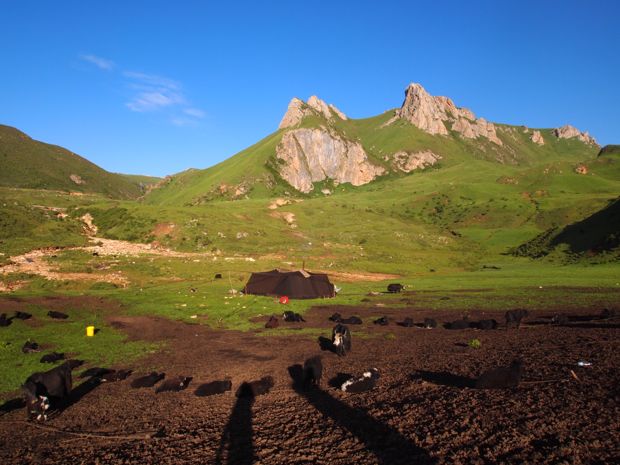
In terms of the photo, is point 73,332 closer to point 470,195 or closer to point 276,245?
point 276,245

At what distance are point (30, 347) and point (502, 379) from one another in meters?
21.6

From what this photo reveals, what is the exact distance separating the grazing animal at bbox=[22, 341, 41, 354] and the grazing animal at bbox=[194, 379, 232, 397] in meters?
11.0

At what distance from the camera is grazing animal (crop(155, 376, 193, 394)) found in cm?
1440

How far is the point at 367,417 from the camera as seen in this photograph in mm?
10484

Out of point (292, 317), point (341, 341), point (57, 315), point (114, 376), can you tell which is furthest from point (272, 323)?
point (57, 315)

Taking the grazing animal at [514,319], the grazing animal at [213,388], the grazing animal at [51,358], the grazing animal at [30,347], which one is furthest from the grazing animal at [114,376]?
the grazing animal at [514,319]

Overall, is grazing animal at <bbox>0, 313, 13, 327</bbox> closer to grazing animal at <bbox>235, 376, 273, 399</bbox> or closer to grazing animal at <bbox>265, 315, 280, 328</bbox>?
grazing animal at <bbox>265, 315, 280, 328</bbox>

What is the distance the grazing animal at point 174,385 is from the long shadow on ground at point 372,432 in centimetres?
484

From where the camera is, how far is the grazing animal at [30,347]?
1903cm

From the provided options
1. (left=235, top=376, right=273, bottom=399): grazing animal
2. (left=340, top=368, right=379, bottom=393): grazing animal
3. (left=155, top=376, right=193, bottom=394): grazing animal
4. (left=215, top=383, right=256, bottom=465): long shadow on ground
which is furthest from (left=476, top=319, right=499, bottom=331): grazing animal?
(left=155, top=376, right=193, bottom=394): grazing animal

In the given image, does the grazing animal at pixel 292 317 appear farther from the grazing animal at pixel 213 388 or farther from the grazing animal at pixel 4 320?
the grazing animal at pixel 4 320

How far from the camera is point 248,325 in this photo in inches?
1045

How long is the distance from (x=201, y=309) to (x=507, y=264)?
55.2m

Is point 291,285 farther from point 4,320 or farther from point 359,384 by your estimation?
point 359,384
